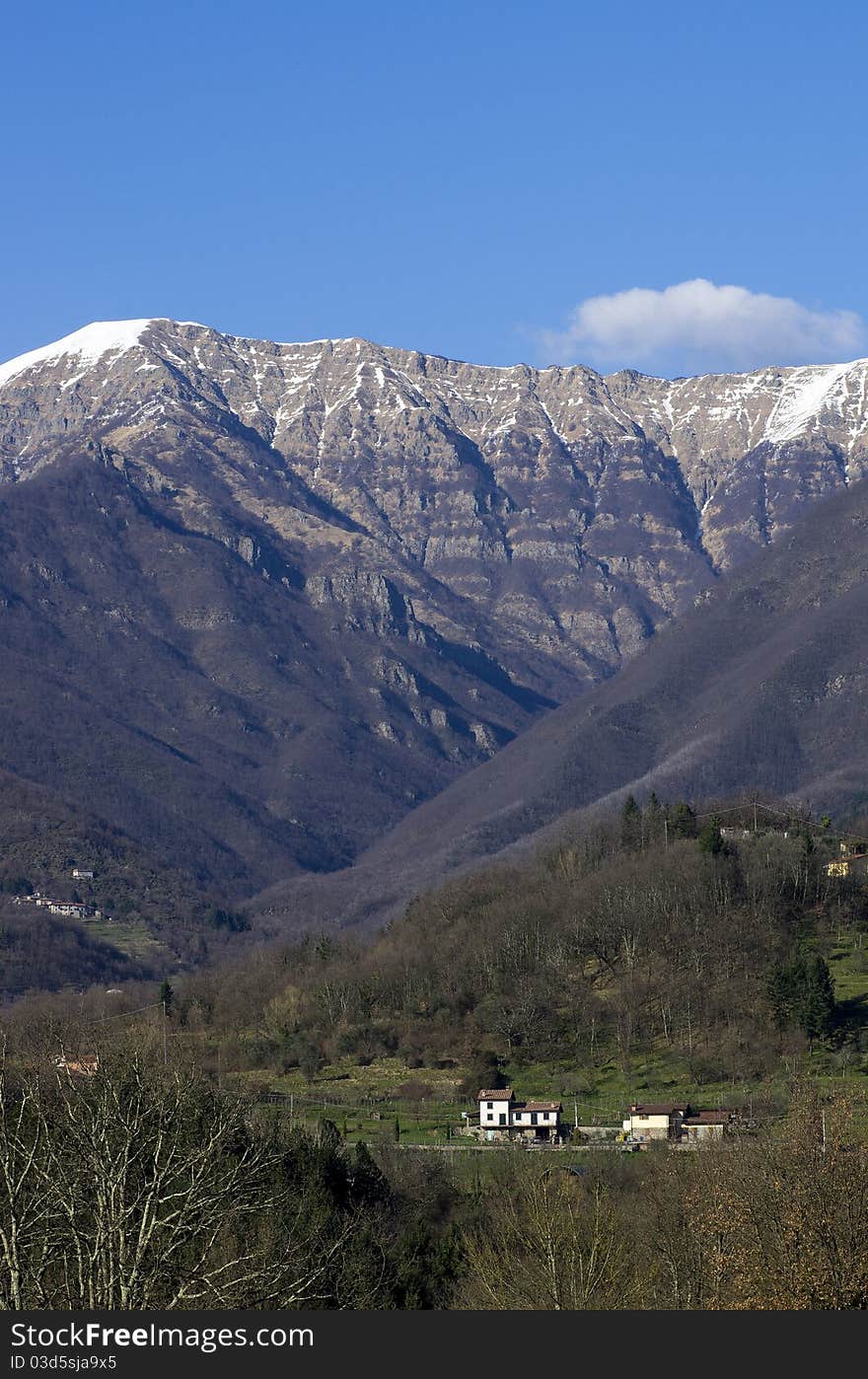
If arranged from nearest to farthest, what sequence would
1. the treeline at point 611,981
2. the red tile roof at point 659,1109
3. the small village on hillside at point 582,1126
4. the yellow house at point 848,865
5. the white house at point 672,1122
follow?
the white house at point 672,1122
the small village on hillside at point 582,1126
the red tile roof at point 659,1109
the treeline at point 611,981
the yellow house at point 848,865

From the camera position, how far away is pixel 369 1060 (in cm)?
16412

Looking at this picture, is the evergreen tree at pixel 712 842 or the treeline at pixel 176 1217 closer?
the treeline at pixel 176 1217

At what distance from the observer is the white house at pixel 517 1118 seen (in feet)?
433

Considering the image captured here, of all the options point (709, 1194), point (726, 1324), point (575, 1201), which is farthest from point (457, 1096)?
point (726, 1324)

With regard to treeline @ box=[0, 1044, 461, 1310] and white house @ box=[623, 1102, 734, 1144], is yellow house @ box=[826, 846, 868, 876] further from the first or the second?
treeline @ box=[0, 1044, 461, 1310]

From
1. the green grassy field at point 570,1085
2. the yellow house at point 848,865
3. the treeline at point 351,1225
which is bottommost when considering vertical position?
the treeline at point 351,1225

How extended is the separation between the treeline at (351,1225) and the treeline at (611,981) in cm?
5241

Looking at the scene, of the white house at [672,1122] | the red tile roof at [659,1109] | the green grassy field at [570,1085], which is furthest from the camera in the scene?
the green grassy field at [570,1085]

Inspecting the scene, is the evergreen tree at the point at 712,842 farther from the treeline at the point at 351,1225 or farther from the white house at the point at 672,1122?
the treeline at the point at 351,1225

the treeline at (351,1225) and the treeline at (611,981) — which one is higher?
the treeline at (611,981)

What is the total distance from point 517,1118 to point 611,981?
3616cm

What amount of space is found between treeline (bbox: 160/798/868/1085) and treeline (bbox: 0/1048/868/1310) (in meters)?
52.4

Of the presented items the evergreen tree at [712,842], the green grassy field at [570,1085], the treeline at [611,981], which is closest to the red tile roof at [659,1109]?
the green grassy field at [570,1085]

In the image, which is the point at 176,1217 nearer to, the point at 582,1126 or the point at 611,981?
the point at 582,1126
